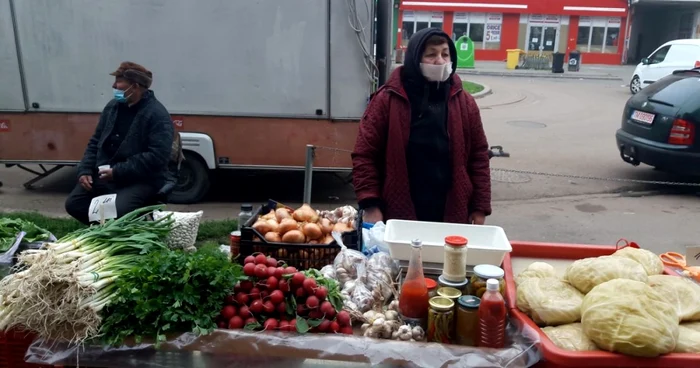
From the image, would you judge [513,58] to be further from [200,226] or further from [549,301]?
[549,301]

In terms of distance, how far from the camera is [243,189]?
836 centimetres

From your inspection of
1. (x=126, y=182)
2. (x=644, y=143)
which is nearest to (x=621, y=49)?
(x=644, y=143)

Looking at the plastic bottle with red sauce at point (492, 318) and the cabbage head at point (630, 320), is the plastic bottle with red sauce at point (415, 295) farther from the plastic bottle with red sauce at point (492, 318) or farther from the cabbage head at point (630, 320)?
the cabbage head at point (630, 320)

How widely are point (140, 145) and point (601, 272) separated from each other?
3.43 metres

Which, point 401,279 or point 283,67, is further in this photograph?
point 283,67

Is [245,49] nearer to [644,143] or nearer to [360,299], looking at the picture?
[360,299]

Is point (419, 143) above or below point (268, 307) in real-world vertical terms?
above

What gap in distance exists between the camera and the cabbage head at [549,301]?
7.95 feet

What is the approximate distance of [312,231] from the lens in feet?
9.57

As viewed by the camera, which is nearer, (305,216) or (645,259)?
(645,259)

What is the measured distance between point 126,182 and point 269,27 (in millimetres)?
2918

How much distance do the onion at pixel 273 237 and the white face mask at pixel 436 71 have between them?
126 centimetres

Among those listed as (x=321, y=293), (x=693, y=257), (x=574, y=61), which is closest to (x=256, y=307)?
(x=321, y=293)

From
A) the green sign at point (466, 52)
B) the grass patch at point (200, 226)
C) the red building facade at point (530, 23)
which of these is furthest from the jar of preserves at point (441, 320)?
the red building facade at point (530, 23)
